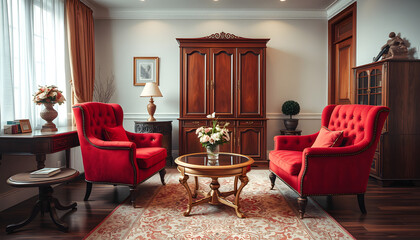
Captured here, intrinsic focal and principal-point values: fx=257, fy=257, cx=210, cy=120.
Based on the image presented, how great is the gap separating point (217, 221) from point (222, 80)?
9.47 feet

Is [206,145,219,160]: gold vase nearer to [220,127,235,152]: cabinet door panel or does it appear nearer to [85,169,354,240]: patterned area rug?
[85,169,354,240]: patterned area rug

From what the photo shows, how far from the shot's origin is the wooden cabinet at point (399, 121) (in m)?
3.30

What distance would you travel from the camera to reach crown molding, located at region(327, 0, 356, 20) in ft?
15.1

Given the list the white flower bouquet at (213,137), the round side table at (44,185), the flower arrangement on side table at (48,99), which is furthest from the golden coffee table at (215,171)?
the flower arrangement on side table at (48,99)

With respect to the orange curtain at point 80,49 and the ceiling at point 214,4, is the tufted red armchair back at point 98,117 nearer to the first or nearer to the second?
the orange curtain at point 80,49

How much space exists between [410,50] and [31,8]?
4939 mm

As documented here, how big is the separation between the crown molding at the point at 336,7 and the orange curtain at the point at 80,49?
4.60 meters

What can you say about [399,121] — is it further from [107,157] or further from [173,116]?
[173,116]

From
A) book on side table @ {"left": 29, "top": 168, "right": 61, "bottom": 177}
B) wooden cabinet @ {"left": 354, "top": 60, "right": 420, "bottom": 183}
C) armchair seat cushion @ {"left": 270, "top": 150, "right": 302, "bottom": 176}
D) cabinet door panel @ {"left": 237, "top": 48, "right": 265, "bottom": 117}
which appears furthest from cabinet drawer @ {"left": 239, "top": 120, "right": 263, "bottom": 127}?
book on side table @ {"left": 29, "top": 168, "right": 61, "bottom": 177}

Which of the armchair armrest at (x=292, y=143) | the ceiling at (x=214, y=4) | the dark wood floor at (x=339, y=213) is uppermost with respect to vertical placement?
the ceiling at (x=214, y=4)

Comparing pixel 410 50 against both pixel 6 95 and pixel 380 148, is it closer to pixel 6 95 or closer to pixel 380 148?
pixel 380 148

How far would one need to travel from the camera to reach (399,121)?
→ 3.34 metres

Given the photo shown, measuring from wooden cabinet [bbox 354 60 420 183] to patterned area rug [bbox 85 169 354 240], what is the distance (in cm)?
137

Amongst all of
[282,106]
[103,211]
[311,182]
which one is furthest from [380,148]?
[103,211]
